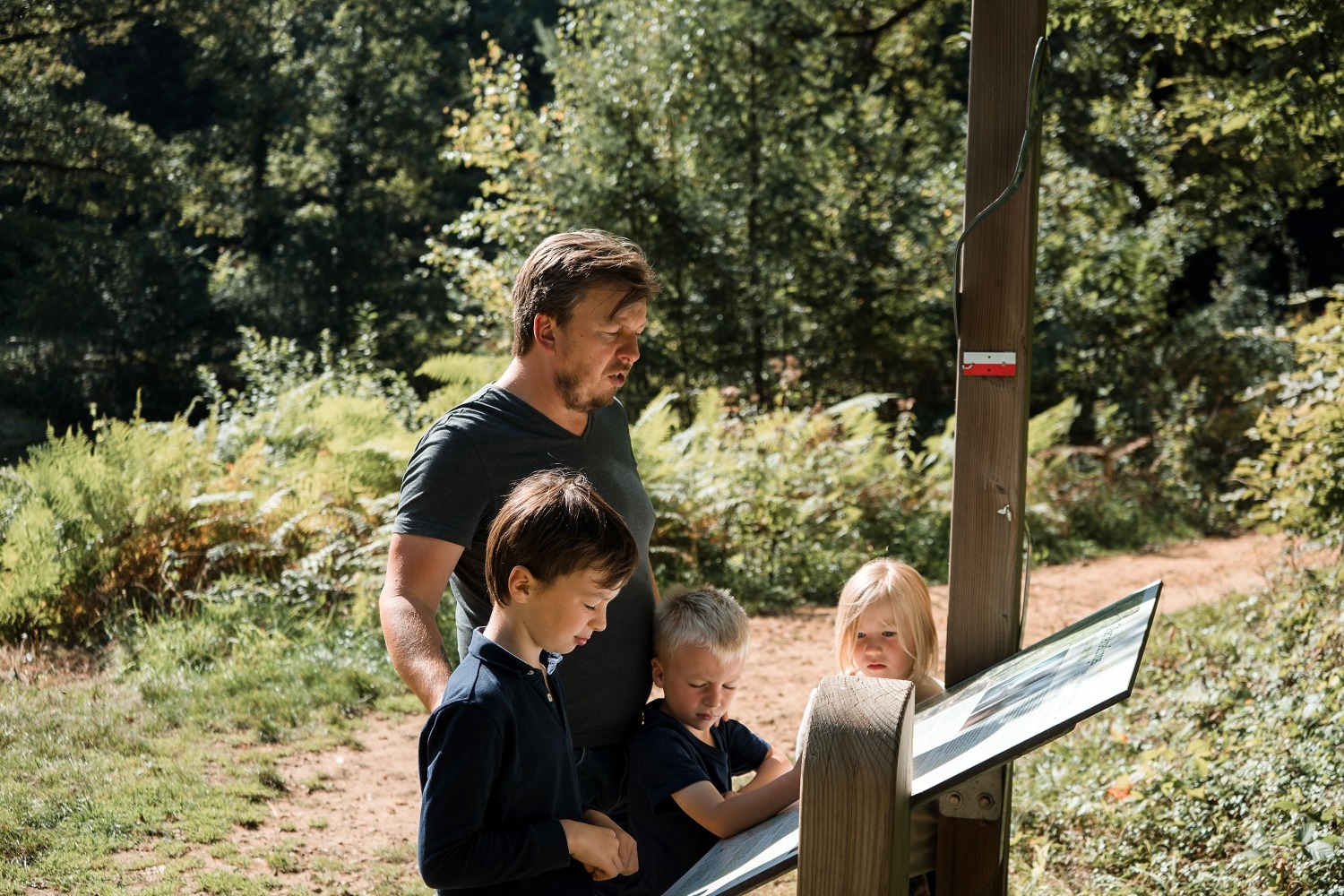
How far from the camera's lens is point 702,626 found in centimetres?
238

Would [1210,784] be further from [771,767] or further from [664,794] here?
[664,794]

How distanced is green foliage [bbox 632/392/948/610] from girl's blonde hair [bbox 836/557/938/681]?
18.2ft

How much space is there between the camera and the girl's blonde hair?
2.55m

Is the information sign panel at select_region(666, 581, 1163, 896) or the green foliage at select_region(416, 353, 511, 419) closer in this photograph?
the information sign panel at select_region(666, 581, 1163, 896)

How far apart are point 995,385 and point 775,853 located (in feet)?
3.95

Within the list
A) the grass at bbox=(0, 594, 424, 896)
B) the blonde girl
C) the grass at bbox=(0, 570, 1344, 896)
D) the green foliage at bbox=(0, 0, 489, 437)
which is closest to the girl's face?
the blonde girl

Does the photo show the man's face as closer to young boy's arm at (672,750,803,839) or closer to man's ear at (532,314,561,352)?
man's ear at (532,314,561,352)

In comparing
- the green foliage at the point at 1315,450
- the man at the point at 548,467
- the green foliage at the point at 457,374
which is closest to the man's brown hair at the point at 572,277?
the man at the point at 548,467

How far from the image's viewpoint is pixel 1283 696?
4.63m

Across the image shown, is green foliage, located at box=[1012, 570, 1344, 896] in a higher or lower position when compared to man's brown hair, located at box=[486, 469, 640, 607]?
lower

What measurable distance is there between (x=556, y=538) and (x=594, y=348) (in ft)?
1.82

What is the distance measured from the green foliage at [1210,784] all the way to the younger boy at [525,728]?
2414 mm

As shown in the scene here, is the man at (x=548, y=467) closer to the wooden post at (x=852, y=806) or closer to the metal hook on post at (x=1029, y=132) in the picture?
the metal hook on post at (x=1029, y=132)

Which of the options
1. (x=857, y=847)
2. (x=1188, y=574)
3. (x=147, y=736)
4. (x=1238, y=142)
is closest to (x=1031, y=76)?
(x=857, y=847)
